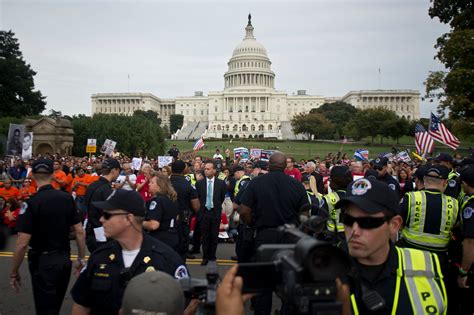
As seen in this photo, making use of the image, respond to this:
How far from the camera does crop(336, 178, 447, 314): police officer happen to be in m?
2.14

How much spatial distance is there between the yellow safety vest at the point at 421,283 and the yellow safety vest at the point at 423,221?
2518mm

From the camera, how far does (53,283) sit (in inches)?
161

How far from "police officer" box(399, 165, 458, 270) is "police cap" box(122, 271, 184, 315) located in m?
3.61

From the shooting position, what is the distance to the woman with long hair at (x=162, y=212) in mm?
4797

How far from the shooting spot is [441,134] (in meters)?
16.7

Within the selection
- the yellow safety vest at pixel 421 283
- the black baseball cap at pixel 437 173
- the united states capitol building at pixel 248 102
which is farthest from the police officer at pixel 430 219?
the united states capitol building at pixel 248 102

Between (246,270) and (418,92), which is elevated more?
(418,92)

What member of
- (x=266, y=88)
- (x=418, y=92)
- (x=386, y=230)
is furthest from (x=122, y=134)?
(x=418, y=92)

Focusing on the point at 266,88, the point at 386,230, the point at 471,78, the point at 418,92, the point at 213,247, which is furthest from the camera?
the point at 418,92

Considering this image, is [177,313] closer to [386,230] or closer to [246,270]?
[246,270]

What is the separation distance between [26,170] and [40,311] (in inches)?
485

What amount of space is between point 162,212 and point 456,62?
19.6 meters

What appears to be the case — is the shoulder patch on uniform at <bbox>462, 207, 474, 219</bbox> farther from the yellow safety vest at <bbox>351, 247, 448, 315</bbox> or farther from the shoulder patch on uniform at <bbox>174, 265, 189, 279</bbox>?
the shoulder patch on uniform at <bbox>174, 265, 189, 279</bbox>

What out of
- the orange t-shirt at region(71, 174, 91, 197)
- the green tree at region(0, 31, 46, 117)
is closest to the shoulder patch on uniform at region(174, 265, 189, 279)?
the orange t-shirt at region(71, 174, 91, 197)
